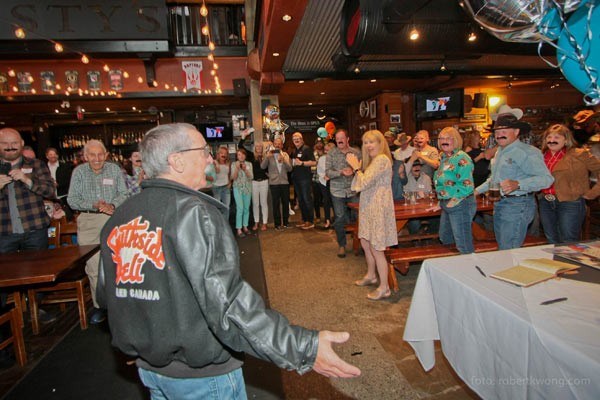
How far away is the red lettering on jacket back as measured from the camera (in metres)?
0.96

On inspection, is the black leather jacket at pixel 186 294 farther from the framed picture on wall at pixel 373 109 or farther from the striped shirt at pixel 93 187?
the framed picture on wall at pixel 373 109

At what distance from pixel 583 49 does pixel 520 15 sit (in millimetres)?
273

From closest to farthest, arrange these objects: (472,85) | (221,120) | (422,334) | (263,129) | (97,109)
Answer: (422,334), (263,129), (97,109), (472,85), (221,120)

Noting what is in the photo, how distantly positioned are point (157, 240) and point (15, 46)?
762cm

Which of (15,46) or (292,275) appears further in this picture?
(15,46)

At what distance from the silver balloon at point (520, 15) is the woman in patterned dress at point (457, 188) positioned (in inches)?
68.0

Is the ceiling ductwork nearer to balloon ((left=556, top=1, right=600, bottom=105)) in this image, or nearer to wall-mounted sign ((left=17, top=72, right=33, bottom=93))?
balloon ((left=556, top=1, right=600, bottom=105))

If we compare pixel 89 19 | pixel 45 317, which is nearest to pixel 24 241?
pixel 45 317

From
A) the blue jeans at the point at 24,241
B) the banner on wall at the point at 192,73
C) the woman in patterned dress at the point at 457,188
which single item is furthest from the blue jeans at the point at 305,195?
the blue jeans at the point at 24,241

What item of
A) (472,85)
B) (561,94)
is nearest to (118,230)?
(472,85)

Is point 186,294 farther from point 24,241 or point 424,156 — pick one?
point 424,156

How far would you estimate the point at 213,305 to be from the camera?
0.90 m

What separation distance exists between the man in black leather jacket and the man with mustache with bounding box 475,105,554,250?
2252 mm

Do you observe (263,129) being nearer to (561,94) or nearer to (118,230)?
(118,230)
